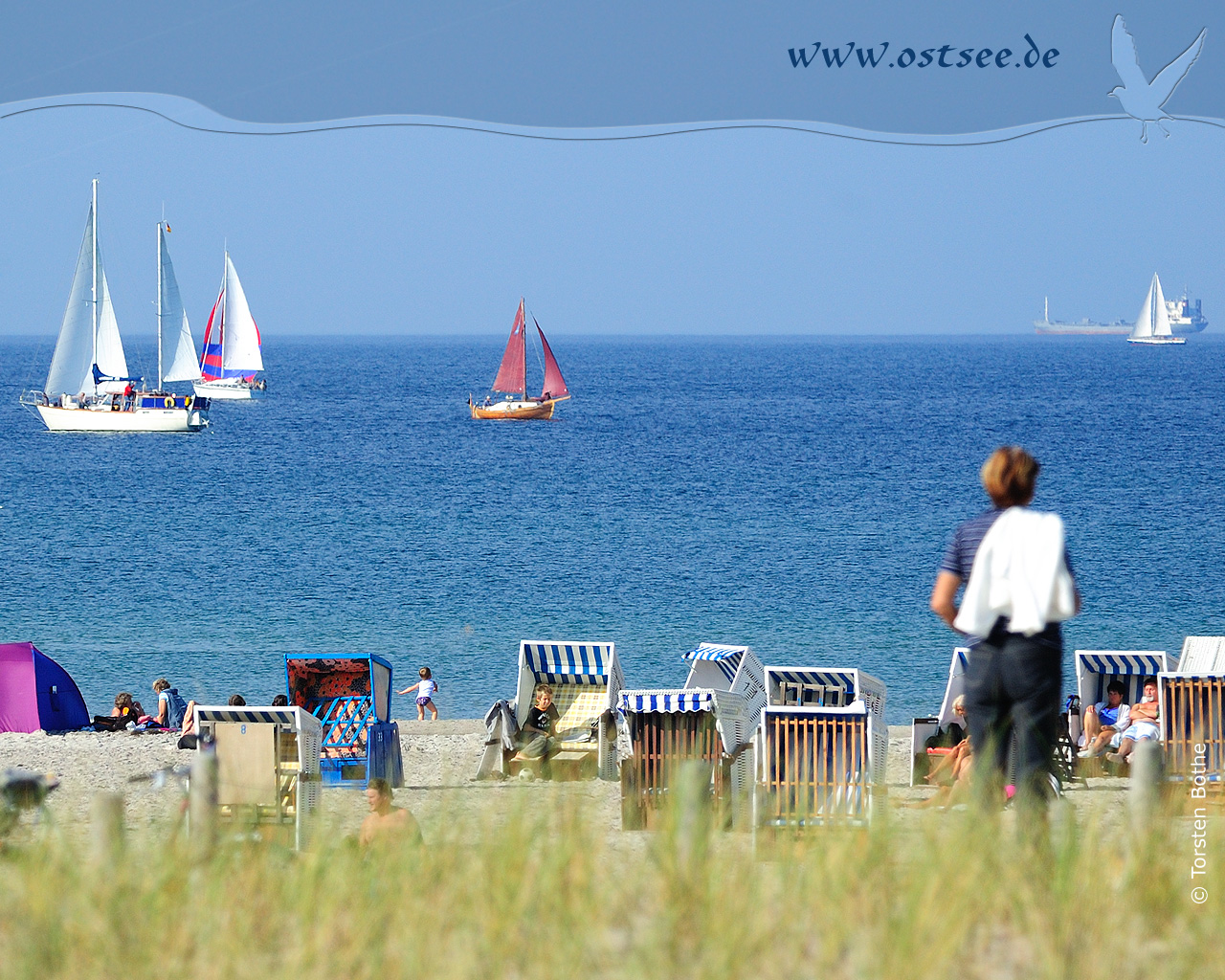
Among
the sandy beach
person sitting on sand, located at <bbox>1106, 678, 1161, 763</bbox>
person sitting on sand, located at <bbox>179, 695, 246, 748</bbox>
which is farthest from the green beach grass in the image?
person sitting on sand, located at <bbox>1106, 678, 1161, 763</bbox>

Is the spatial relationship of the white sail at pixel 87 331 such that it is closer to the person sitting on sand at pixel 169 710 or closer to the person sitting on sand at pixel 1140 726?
the person sitting on sand at pixel 169 710

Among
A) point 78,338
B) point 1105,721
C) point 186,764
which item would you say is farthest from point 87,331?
point 1105,721

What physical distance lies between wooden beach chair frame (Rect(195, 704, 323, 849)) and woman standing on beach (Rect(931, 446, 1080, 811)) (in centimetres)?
551

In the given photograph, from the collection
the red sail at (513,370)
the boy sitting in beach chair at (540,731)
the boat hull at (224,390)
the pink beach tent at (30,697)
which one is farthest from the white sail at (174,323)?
the boy sitting in beach chair at (540,731)

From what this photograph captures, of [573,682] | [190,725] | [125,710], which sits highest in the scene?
[573,682]

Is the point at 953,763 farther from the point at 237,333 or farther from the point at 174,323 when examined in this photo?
the point at 237,333

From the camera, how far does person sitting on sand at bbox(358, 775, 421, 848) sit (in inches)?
201

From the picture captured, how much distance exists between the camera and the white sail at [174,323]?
80375 mm

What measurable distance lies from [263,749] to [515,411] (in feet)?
252

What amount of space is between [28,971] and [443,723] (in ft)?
39.1

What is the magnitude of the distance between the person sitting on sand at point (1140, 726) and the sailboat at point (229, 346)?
89673 millimetres

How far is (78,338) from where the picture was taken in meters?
71.6

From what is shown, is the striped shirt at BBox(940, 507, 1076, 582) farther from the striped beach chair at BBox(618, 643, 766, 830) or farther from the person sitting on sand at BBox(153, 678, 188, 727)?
the person sitting on sand at BBox(153, 678, 188, 727)

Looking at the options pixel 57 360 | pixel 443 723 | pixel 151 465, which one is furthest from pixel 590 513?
pixel 57 360
